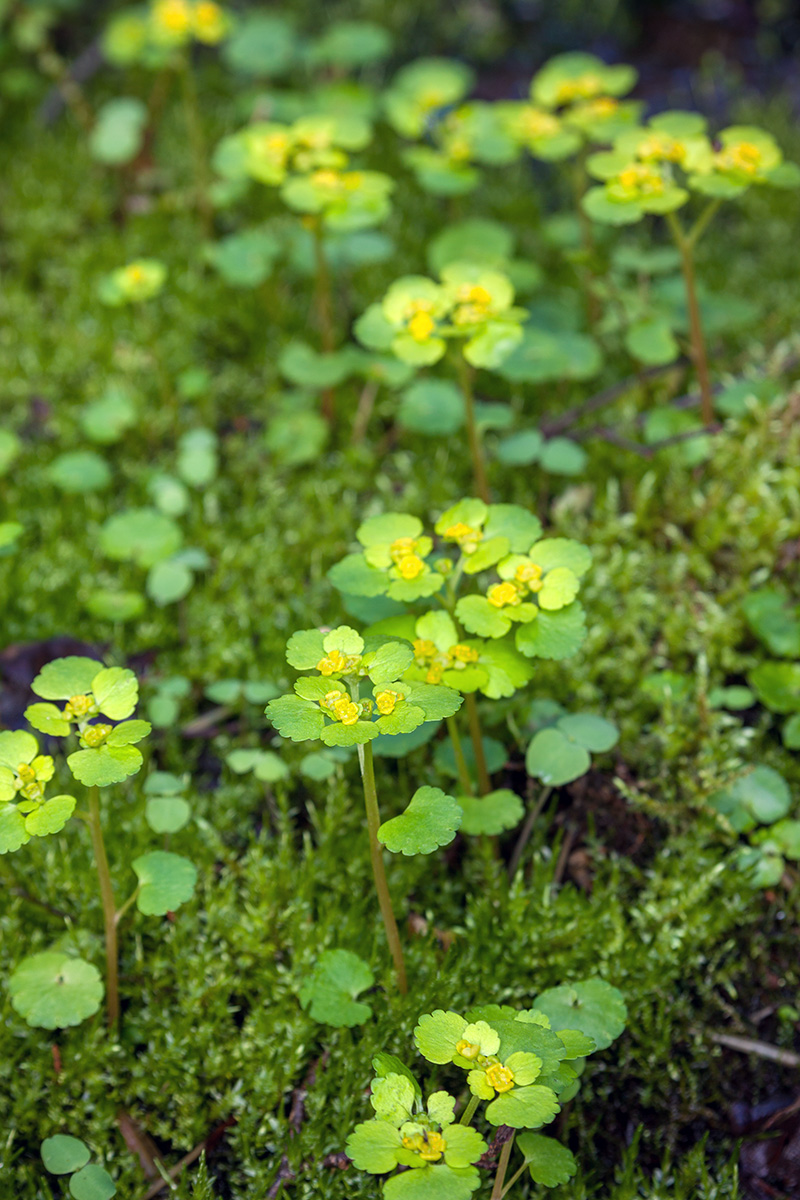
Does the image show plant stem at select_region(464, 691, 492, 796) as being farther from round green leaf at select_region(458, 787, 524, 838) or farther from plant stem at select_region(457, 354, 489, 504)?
plant stem at select_region(457, 354, 489, 504)

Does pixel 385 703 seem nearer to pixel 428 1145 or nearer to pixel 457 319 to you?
pixel 428 1145

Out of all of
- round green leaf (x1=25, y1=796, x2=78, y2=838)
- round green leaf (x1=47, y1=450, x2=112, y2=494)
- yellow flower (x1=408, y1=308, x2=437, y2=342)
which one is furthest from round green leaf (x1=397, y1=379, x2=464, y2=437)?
round green leaf (x1=25, y1=796, x2=78, y2=838)

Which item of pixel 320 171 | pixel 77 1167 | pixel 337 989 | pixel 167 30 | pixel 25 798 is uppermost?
pixel 167 30

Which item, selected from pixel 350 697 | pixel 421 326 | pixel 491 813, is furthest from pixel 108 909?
pixel 421 326

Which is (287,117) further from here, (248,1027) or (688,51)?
(248,1027)

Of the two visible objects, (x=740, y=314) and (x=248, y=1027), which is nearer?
(x=248, y=1027)

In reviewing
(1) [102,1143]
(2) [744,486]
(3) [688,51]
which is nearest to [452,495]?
(2) [744,486]
